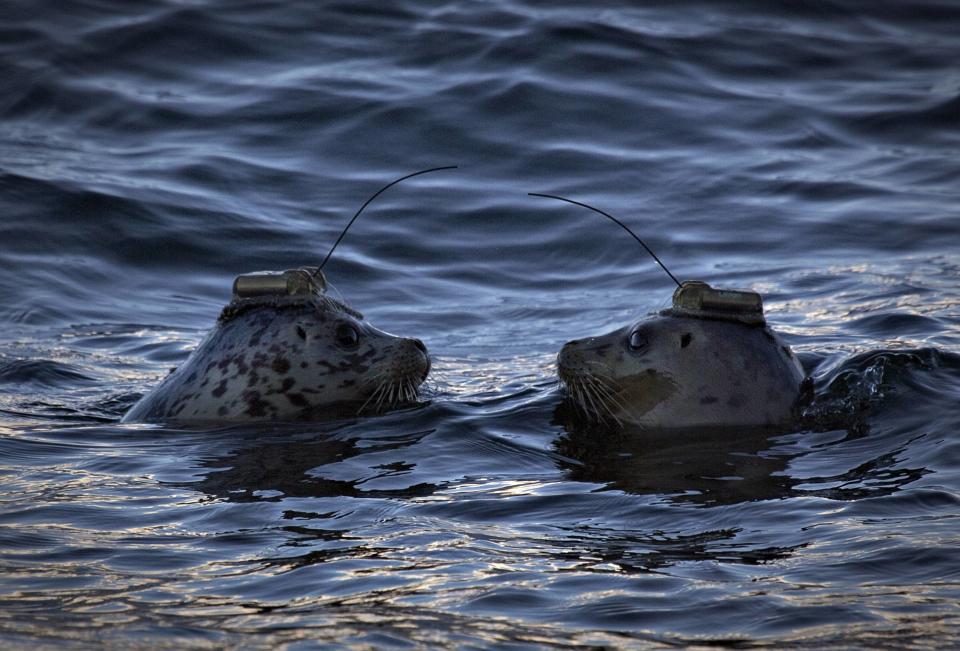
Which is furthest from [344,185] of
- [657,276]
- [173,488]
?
[173,488]

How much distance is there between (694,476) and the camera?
6289mm

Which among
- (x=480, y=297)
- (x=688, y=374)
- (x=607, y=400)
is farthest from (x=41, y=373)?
(x=688, y=374)

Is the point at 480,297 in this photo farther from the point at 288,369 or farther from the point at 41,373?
the point at 288,369

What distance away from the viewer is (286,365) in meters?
7.46

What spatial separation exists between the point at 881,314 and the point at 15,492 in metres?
5.86

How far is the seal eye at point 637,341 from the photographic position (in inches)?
287

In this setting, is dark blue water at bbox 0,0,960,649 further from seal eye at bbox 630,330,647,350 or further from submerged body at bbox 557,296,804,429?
seal eye at bbox 630,330,647,350

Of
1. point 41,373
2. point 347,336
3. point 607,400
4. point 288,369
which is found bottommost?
point 41,373

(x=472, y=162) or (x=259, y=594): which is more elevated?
(x=472, y=162)

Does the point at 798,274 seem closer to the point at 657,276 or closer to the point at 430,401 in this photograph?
the point at 657,276

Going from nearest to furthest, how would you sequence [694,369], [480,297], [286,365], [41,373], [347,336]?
→ [694,369], [286,365], [347,336], [41,373], [480,297]

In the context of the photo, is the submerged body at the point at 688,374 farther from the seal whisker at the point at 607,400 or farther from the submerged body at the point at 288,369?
the submerged body at the point at 288,369

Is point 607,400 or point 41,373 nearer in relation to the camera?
point 607,400

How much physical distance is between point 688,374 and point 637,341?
0.32 meters
